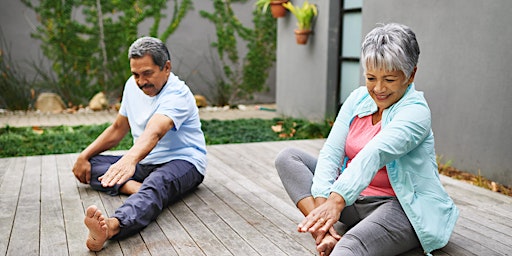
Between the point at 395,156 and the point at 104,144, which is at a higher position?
the point at 395,156

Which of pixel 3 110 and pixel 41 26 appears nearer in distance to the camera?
pixel 3 110

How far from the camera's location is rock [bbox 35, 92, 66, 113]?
277 inches

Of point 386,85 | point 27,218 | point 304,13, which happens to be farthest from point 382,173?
point 304,13

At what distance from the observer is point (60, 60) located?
7453 mm

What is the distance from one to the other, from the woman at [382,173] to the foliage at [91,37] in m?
5.92

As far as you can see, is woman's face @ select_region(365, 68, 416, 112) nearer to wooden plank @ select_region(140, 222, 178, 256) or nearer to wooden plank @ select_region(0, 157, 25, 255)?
wooden plank @ select_region(140, 222, 178, 256)

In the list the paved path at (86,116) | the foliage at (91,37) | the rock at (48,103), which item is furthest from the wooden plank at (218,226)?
the foliage at (91,37)

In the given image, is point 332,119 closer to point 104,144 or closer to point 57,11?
point 104,144

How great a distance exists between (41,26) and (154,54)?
5408 mm

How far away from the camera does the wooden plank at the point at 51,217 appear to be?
7.08 ft

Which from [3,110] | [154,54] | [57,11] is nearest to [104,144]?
[154,54]

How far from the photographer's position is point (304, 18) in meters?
6.11

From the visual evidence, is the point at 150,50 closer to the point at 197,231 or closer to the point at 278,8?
the point at 197,231

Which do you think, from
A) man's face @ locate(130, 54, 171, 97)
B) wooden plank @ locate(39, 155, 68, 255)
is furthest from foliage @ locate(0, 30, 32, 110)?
man's face @ locate(130, 54, 171, 97)
